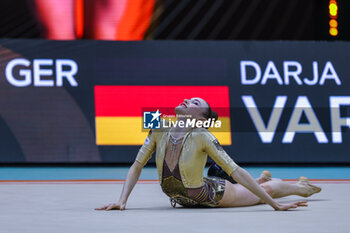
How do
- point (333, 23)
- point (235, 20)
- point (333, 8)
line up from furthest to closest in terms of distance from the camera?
point (235, 20) < point (333, 23) < point (333, 8)

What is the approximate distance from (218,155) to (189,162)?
258 millimetres

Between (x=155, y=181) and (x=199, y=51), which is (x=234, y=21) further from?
(x=155, y=181)

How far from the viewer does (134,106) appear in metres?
12.1

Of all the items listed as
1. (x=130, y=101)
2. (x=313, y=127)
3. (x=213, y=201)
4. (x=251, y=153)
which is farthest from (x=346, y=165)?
(x=213, y=201)

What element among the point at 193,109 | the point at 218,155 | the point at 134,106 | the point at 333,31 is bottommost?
the point at 218,155

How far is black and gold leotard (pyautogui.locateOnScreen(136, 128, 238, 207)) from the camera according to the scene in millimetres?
5398

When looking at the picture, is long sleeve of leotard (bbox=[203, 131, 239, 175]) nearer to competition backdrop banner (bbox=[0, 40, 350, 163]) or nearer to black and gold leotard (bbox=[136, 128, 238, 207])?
black and gold leotard (bbox=[136, 128, 238, 207])

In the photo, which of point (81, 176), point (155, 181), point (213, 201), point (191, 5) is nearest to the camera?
point (213, 201)

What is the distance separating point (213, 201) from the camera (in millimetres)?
5684

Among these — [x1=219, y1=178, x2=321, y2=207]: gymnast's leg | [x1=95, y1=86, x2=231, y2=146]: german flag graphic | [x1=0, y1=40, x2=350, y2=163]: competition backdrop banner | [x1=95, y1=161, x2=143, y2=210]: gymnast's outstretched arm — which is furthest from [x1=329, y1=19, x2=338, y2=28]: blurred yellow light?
[x1=95, y1=161, x2=143, y2=210]: gymnast's outstretched arm

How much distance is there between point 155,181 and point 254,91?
12.5ft

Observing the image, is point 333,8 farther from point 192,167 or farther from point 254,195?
point 192,167

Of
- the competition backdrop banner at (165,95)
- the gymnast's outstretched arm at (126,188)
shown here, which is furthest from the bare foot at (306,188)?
the competition backdrop banner at (165,95)

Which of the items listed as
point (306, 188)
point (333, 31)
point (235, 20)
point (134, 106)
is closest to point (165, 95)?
point (134, 106)
